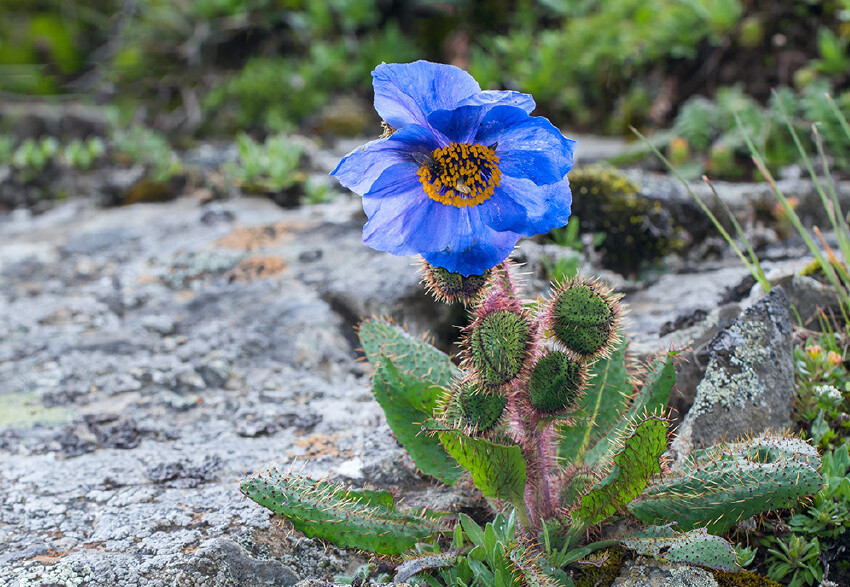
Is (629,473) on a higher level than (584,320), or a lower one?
lower

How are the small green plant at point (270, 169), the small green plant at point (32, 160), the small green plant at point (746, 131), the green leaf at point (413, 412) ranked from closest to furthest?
the green leaf at point (413, 412) → the small green plant at point (746, 131) → the small green plant at point (270, 169) → the small green plant at point (32, 160)

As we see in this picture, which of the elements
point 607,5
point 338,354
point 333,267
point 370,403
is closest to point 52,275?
point 333,267

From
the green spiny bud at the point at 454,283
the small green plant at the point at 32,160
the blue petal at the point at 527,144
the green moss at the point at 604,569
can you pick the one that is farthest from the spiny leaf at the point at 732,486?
the small green plant at the point at 32,160

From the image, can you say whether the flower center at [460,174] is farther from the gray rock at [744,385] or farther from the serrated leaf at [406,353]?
the gray rock at [744,385]

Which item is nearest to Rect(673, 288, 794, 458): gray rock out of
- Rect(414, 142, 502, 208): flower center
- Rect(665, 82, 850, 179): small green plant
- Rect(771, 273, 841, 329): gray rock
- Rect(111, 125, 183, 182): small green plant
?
Rect(771, 273, 841, 329): gray rock

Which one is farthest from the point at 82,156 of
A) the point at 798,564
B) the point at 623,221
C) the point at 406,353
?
the point at 798,564

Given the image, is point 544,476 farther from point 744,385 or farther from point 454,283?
point 744,385

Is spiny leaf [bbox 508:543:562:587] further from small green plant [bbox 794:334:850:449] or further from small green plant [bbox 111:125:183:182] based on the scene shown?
small green plant [bbox 111:125:183:182]

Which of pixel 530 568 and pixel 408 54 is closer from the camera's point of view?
pixel 530 568
